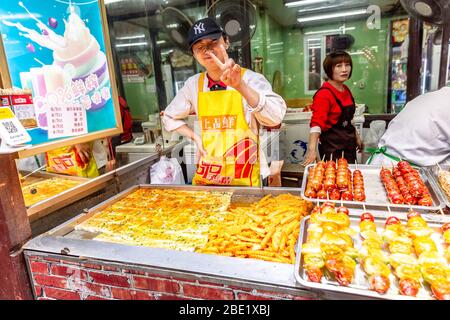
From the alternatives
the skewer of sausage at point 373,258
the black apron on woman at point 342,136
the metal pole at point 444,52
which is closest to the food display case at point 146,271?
the skewer of sausage at point 373,258

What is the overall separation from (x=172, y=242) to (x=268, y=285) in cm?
72

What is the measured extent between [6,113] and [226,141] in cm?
166

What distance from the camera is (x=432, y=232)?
5.26ft

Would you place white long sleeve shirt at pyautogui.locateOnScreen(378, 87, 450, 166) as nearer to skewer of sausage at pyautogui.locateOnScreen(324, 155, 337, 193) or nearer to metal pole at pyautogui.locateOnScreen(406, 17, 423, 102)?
skewer of sausage at pyautogui.locateOnScreen(324, 155, 337, 193)

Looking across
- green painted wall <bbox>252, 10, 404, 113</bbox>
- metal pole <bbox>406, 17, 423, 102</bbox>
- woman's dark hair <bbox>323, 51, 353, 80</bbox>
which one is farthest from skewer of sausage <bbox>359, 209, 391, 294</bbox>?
green painted wall <bbox>252, 10, 404, 113</bbox>

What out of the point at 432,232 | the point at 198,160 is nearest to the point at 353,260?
the point at 432,232

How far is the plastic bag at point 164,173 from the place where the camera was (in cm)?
354

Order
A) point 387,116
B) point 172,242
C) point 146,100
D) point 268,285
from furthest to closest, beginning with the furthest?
point 387,116, point 146,100, point 172,242, point 268,285

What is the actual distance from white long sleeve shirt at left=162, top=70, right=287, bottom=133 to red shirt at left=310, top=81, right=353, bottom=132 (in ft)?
4.59

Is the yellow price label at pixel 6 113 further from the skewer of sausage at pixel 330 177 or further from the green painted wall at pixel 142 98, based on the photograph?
the green painted wall at pixel 142 98

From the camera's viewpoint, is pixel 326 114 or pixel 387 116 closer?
pixel 326 114

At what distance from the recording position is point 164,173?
140 inches
